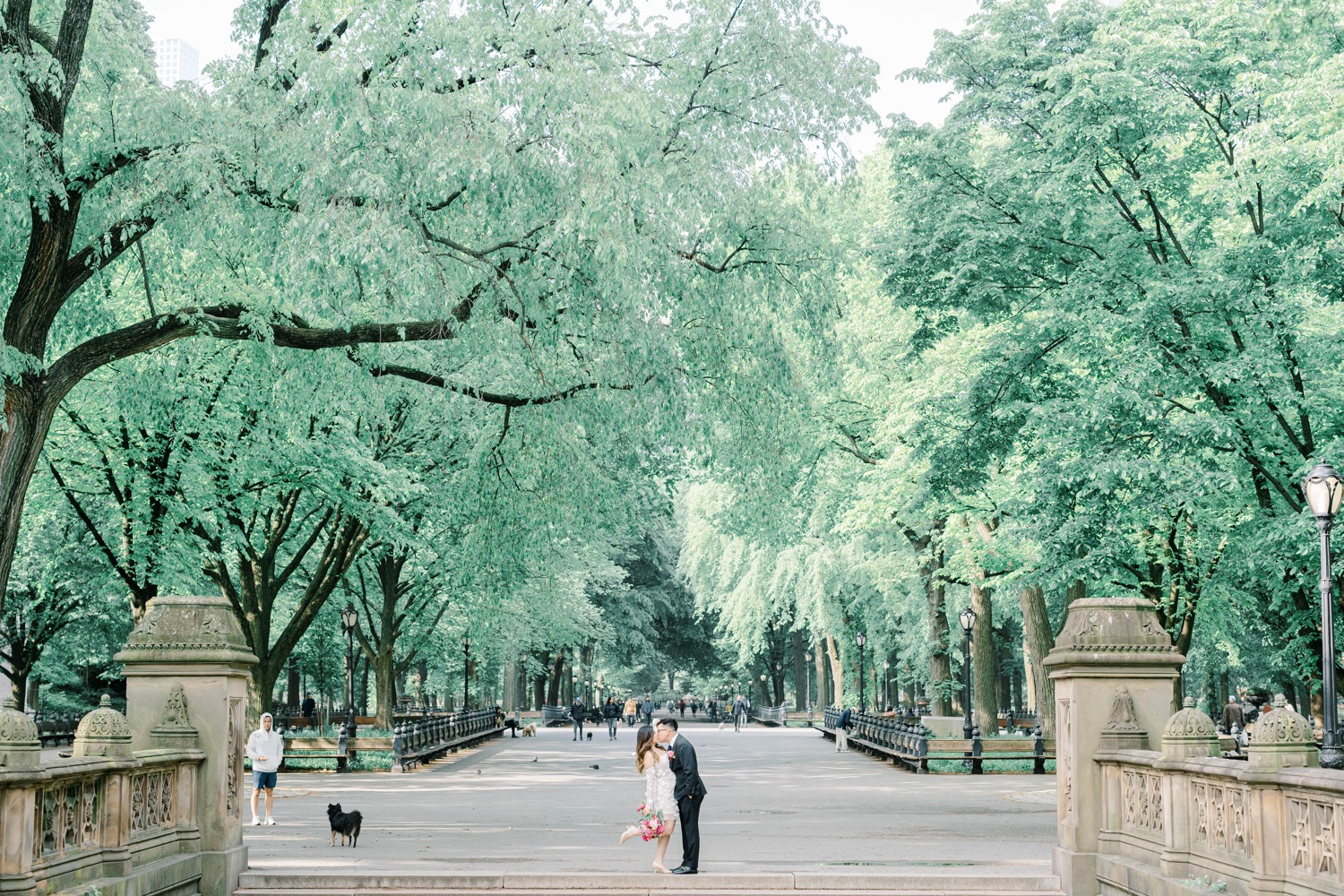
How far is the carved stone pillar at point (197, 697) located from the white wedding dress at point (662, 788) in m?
3.78

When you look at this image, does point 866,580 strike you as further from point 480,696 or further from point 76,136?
point 480,696

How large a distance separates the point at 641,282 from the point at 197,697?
5.88 m

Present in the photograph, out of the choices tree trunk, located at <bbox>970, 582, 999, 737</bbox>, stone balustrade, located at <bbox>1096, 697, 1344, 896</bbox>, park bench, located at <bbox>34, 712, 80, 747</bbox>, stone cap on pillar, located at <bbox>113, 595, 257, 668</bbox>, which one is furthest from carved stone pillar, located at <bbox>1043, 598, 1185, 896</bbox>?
park bench, located at <bbox>34, 712, 80, 747</bbox>

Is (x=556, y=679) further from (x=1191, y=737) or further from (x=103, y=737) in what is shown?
(x=1191, y=737)

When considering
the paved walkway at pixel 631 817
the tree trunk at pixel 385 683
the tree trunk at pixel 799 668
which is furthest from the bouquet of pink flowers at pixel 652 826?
the tree trunk at pixel 799 668

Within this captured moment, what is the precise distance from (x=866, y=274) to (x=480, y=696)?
6719cm

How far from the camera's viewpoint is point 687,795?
12727mm

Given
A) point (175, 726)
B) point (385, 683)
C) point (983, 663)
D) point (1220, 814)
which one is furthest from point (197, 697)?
point (385, 683)

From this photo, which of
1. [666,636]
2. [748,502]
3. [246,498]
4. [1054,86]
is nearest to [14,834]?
[748,502]

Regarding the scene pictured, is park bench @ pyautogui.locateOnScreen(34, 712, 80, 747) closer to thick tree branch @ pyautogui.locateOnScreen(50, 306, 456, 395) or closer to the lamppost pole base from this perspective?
thick tree branch @ pyautogui.locateOnScreen(50, 306, 456, 395)

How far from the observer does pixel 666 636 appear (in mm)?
69625

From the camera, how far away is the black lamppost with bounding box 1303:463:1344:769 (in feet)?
40.4

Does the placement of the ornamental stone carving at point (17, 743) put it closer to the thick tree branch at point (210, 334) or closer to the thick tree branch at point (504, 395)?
the thick tree branch at point (210, 334)

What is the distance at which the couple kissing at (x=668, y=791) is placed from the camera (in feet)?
41.4
